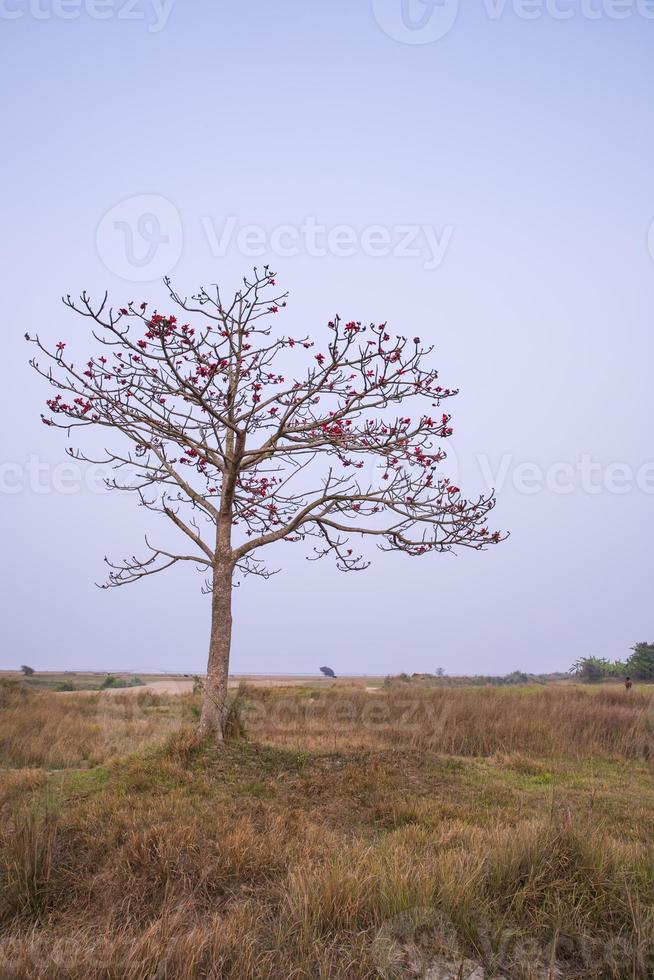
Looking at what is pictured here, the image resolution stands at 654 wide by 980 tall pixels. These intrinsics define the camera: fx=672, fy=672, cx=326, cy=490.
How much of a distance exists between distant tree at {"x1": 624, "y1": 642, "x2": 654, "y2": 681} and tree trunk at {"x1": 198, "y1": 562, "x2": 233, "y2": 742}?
4155 centimetres

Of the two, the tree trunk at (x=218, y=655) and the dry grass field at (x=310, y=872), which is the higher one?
the tree trunk at (x=218, y=655)

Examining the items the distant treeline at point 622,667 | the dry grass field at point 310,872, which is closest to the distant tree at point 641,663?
the distant treeline at point 622,667

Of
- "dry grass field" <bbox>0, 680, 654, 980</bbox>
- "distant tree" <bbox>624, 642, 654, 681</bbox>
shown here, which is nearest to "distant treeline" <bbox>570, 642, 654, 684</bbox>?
"distant tree" <bbox>624, 642, 654, 681</bbox>

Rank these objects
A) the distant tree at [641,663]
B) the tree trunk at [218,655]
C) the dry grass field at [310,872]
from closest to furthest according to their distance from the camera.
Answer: the dry grass field at [310,872], the tree trunk at [218,655], the distant tree at [641,663]

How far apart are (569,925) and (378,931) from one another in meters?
1.37

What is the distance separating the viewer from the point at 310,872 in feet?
17.0

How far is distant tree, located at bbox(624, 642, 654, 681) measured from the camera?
45844 millimetres

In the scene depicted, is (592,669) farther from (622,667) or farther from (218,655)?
(218,655)

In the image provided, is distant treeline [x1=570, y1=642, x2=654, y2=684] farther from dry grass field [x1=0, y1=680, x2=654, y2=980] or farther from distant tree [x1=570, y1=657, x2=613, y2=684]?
dry grass field [x1=0, y1=680, x2=654, y2=980]

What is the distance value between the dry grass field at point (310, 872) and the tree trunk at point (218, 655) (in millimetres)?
534

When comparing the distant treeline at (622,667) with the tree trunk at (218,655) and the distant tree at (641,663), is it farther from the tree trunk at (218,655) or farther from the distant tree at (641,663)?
the tree trunk at (218,655)

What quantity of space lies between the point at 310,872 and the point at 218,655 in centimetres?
620

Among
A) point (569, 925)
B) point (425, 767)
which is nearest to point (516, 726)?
point (425, 767)

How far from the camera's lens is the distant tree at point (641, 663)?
45844 millimetres
